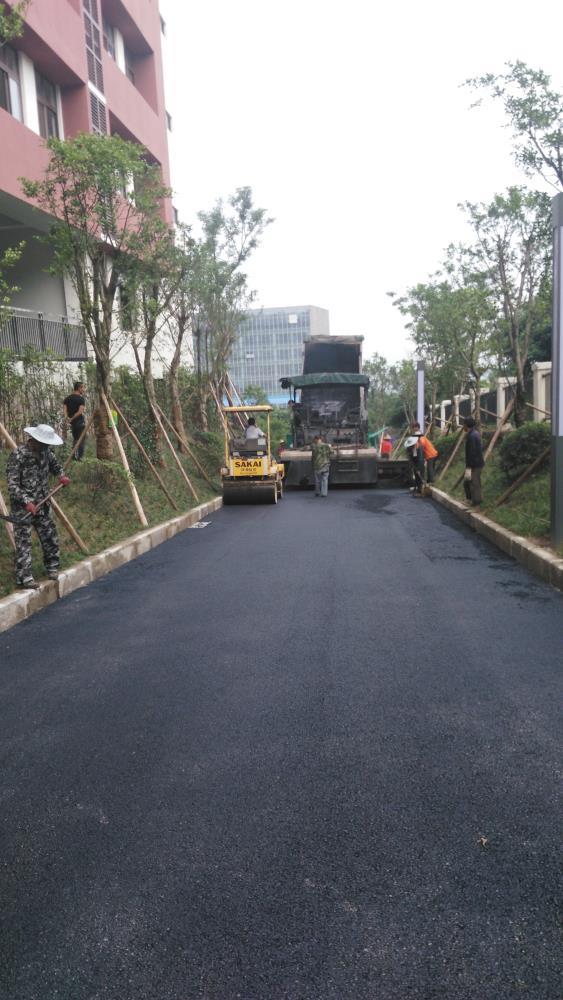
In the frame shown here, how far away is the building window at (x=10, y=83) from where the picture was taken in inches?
671

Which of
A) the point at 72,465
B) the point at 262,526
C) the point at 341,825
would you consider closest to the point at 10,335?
the point at 72,465

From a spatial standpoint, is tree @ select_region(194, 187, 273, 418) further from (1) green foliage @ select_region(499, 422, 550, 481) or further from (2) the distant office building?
(2) the distant office building

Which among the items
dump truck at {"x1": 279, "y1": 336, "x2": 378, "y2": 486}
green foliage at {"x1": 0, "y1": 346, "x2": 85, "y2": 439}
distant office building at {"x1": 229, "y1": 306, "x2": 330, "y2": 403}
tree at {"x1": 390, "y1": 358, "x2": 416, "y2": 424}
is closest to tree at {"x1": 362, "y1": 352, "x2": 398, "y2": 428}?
tree at {"x1": 390, "y1": 358, "x2": 416, "y2": 424}

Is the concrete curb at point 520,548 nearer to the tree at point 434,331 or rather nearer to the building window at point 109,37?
the tree at point 434,331

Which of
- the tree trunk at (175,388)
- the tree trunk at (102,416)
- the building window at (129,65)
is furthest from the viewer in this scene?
→ the building window at (129,65)

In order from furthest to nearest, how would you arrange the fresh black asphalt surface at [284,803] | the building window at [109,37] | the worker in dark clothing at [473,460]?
1. the building window at [109,37]
2. the worker in dark clothing at [473,460]
3. the fresh black asphalt surface at [284,803]

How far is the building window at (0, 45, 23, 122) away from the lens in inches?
671

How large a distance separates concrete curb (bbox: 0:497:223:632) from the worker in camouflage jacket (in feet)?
0.60

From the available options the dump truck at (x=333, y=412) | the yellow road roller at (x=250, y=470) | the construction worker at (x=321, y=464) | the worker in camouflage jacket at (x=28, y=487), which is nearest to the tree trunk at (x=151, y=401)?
the yellow road roller at (x=250, y=470)

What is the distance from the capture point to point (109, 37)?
973 inches

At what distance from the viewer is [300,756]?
4.02m

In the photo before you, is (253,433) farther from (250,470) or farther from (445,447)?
(445,447)

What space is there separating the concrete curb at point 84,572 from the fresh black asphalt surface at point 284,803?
9.7 inches

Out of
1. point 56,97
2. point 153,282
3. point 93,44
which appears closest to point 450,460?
point 153,282
